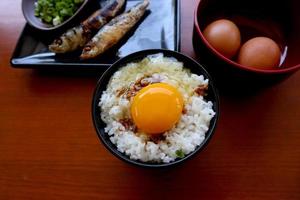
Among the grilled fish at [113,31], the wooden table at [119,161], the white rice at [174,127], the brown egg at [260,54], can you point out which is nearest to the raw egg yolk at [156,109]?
the white rice at [174,127]

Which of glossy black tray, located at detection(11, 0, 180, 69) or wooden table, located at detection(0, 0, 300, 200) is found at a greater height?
glossy black tray, located at detection(11, 0, 180, 69)

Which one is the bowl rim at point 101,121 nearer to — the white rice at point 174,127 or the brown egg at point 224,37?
the white rice at point 174,127

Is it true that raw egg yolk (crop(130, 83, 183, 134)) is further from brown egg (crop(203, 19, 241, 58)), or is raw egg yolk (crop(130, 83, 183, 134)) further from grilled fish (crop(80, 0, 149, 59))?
grilled fish (crop(80, 0, 149, 59))

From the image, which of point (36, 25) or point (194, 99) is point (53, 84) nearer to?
point (36, 25)

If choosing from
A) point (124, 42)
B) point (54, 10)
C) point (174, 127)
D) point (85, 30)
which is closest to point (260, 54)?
point (174, 127)

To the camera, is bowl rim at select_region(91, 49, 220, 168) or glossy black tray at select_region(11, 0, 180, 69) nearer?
bowl rim at select_region(91, 49, 220, 168)

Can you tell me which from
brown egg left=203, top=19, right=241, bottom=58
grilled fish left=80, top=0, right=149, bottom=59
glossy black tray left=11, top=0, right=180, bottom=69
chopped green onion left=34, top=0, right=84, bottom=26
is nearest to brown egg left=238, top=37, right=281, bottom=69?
brown egg left=203, top=19, right=241, bottom=58
